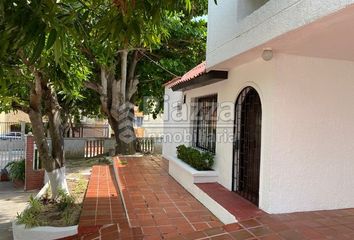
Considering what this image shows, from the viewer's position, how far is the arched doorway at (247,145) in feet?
22.0

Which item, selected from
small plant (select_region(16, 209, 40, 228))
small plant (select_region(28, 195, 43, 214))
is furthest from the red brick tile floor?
small plant (select_region(28, 195, 43, 214))

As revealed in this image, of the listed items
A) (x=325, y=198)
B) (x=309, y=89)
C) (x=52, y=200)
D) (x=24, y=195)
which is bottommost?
(x=24, y=195)

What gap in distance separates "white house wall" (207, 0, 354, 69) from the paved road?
6.32 meters

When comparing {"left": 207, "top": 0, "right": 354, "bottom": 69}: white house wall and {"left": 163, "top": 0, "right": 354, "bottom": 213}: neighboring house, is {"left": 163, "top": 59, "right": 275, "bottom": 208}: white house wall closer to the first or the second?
{"left": 163, "top": 0, "right": 354, "bottom": 213}: neighboring house

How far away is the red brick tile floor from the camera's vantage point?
5043 mm

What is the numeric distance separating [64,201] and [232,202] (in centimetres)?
389

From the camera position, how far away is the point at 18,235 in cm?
673

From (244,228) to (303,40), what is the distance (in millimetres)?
2923

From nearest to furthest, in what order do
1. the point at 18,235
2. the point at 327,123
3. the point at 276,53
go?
the point at 276,53 → the point at 327,123 → the point at 18,235

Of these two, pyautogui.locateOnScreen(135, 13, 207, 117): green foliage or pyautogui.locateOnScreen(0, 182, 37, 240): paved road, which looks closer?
pyautogui.locateOnScreen(0, 182, 37, 240): paved road

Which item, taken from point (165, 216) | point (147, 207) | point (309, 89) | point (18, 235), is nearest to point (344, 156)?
point (309, 89)

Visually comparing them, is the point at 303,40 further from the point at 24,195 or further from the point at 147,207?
the point at 24,195

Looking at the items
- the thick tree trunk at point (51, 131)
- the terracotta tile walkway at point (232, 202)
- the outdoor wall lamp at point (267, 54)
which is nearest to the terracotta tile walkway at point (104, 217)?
the thick tree trunk at point (51, 131)

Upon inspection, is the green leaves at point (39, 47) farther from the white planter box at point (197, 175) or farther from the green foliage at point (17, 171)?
the green foliage at point (17, 171)
